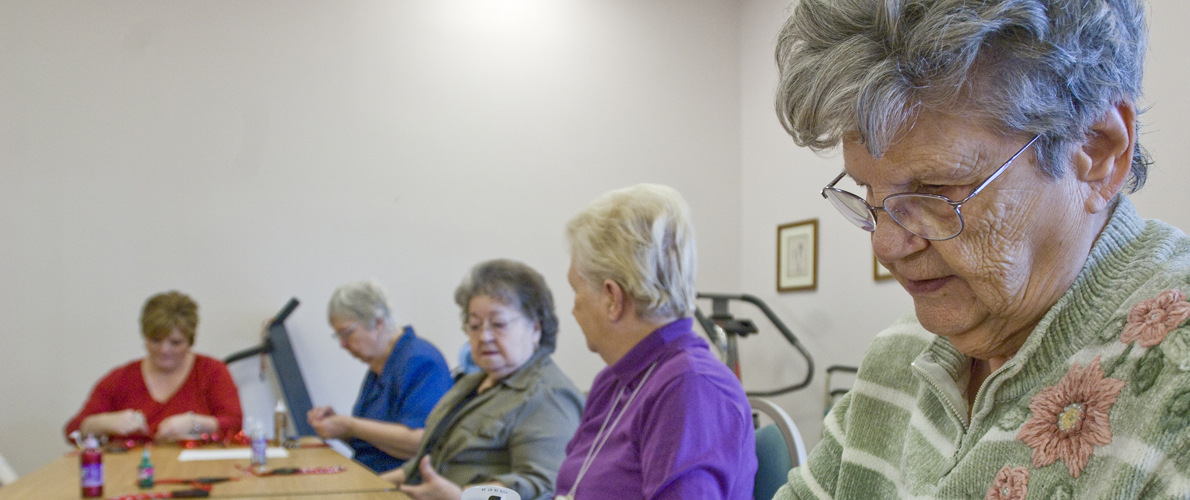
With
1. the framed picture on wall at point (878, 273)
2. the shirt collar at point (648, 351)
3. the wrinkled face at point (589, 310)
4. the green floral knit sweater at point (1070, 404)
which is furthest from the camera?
the framed picture on wall at point (878, 273)

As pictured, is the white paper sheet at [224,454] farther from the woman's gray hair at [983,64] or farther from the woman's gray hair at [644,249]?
the woman's gray hair at [983,64]

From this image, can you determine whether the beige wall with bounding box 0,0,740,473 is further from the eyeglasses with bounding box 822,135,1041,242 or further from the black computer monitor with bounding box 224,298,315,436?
the eyeglasses with bounding box 822,135,1041,242

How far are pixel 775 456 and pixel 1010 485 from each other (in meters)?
0.93

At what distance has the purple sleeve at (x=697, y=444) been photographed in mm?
1470

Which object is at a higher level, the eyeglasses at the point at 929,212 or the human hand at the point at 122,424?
the eyeglasses at the point at 929,212

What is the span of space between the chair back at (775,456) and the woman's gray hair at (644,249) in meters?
0.32

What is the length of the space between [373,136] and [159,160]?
0.98 m

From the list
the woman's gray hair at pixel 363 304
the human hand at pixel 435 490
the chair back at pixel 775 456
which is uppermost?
the woman's gray hair at pixel 363 304

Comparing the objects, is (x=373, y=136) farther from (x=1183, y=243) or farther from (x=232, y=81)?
(x=1183, y=243)

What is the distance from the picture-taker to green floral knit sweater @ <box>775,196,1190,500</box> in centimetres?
64

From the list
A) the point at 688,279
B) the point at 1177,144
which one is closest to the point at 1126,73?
the point at 688,279

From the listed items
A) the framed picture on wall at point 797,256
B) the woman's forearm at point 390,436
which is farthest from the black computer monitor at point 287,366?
the framed picture on wall at point 797,256

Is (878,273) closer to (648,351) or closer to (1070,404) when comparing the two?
(648,351)

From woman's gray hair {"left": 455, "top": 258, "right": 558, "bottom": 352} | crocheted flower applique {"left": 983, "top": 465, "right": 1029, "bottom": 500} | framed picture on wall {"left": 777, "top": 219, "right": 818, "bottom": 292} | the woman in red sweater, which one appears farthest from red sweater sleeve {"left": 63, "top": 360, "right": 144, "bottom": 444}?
crocheted flower applique {"left": 983, "top": 465, "right": 1029, "bottom": 500}
